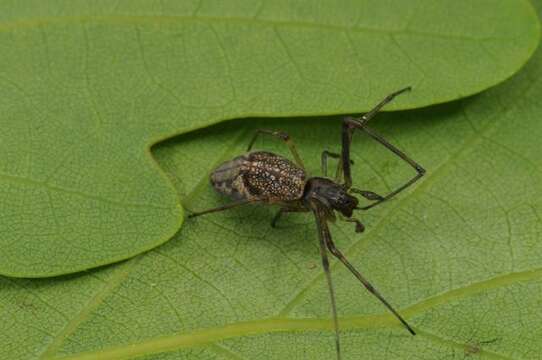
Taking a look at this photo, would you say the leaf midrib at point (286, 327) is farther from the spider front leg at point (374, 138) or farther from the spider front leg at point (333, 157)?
the spider front leg at point (333, 157)

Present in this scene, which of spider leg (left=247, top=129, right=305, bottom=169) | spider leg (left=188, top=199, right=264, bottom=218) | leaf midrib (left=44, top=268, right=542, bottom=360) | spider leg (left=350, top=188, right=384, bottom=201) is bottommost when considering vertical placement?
leaf midrib (left=44, top=268, right=542, bottom=360)

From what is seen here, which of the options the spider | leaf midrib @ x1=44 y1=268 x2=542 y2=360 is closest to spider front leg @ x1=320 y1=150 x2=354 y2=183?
the spider

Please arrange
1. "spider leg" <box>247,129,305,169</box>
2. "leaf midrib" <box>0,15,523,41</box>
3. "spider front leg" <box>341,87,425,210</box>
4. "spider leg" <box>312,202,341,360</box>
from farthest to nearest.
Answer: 1. "spider leg" <box>247,129,305,169</box>
2. "spider front leg" <box>341,87,425,210</box>
3. "leaf midrib" <box>0,15,523,41</box>
4. "spider leg" <box>312,202,341,360</box>

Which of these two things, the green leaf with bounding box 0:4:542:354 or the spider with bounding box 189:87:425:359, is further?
the spider with bounding box 189:87:425:359

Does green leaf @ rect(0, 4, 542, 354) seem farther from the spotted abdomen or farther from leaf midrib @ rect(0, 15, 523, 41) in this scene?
leaf midrib @ rect(0, 15, 523, 41)

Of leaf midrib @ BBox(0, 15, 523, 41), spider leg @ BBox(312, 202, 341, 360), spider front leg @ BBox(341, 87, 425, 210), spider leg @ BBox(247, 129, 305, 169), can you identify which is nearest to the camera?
spider leg @ BBox(312, 202, 341, 360)

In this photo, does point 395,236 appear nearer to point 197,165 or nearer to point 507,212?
point 507,212

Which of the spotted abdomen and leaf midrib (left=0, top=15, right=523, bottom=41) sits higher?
leaf midrib (left=0, top=15, right=523, bottom=41)

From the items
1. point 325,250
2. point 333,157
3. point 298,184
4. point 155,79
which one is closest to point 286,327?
point 325,250

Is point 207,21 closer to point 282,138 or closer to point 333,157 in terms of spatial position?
point 282,138
